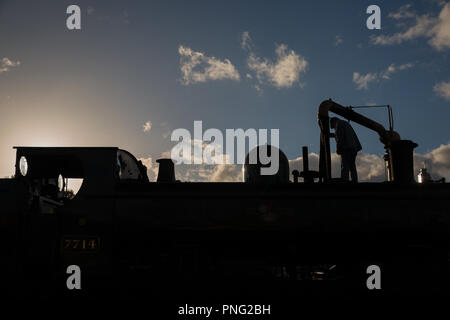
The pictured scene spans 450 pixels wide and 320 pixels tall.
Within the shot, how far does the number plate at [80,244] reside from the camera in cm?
453

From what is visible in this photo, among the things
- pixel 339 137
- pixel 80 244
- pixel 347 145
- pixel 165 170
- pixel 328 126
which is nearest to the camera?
pixel 80 244

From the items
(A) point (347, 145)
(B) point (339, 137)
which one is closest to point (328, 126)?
(B) point (339, 137)

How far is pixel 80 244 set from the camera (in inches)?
179

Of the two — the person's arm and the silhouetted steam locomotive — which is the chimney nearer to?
the silhouetted steam locomotive

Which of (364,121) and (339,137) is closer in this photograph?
(339,137)

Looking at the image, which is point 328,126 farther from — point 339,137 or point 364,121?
point 364,121

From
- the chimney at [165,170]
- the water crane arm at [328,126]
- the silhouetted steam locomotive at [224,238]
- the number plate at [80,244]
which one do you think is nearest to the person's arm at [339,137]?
the water crane arm at [328,126]

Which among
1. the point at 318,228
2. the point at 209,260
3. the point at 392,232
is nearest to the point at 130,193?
the point at 209,260

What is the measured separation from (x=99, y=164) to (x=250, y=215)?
2323mm

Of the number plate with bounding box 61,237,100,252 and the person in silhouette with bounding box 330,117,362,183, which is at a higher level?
the person in silhouette with bounding box 330,117,362,183

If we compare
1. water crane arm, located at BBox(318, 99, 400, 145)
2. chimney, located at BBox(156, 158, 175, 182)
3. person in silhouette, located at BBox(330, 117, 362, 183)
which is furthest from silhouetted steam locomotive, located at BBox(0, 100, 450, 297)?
water crane arm, located at BBox(318, 99, 400, 145)

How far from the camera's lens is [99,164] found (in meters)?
4.89

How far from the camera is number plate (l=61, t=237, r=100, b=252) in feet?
14.9
